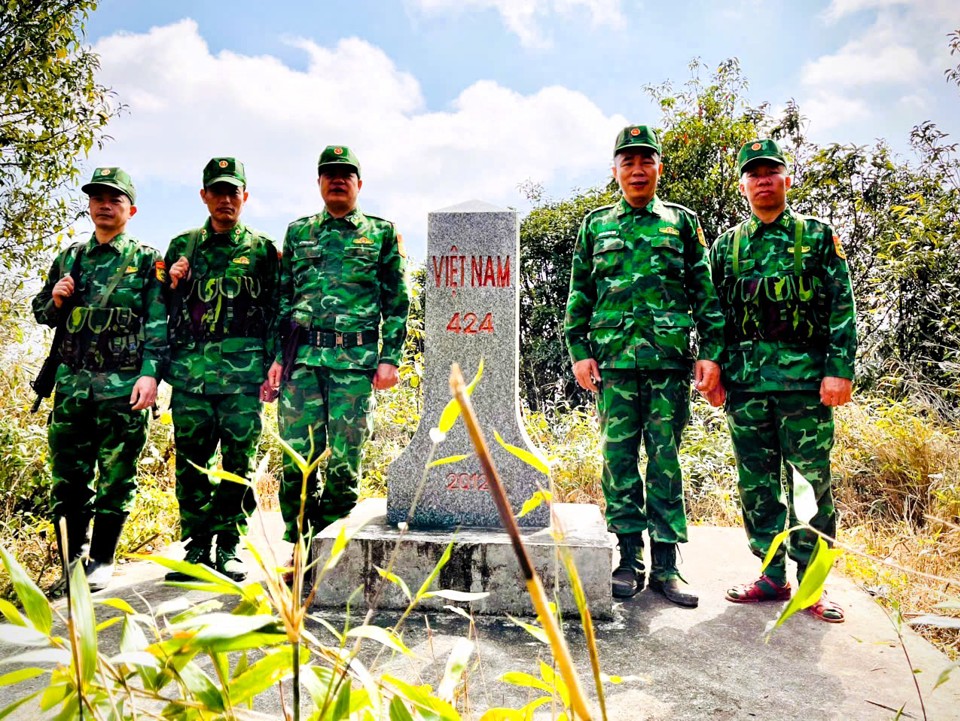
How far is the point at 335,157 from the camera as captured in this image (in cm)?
356

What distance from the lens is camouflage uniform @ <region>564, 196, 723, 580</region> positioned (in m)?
3.21

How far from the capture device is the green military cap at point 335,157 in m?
3.55

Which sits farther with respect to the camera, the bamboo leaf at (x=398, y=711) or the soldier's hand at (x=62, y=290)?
the soldier's hand at (x=62, y=290)

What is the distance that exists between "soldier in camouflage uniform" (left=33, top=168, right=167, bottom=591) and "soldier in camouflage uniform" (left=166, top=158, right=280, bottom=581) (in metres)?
0.14

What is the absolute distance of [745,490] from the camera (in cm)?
321

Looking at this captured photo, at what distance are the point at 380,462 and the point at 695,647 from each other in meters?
3.87

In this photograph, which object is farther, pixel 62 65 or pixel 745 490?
pixel 62 65

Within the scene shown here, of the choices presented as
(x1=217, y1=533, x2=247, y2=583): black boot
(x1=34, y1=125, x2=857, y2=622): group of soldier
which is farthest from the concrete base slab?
(x1=217, y1=533, x2=247, y2=583): black boot

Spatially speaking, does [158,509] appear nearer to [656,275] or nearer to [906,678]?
[656,275]

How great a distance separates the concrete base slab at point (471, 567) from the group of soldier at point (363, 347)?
35cm

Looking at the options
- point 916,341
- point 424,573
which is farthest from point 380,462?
point 916,341

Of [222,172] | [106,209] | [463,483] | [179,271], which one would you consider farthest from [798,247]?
[106,209]

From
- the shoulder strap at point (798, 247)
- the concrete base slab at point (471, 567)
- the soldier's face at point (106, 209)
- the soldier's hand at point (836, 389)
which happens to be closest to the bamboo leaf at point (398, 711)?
the concrete base slab at point (471, 567)

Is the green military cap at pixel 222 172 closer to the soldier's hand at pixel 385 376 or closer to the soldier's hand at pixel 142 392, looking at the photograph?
the soldier's hand at pixel 142 392
